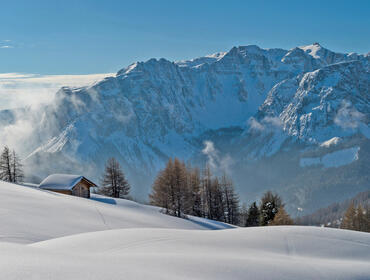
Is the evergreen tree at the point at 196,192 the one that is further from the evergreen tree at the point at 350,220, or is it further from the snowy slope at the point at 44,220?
the snowy slope at the point at 44,220

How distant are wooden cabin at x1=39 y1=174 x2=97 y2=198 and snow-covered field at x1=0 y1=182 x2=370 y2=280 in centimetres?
2719

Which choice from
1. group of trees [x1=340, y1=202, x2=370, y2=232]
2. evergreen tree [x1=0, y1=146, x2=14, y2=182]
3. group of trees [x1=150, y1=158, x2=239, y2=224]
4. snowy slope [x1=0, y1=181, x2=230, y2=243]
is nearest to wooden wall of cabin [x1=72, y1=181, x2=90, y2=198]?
group of trees [x1=150, y1=158, x2=239, y2=224]

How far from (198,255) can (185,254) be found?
32 cm

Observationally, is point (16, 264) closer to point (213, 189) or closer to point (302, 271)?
point (302, 271)

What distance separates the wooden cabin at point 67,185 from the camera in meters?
43.1

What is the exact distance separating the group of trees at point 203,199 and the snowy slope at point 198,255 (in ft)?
102

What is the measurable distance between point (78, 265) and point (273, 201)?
4785 cm

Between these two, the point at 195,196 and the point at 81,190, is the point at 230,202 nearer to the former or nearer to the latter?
the point at 195,196

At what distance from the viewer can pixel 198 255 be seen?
927 centimetres

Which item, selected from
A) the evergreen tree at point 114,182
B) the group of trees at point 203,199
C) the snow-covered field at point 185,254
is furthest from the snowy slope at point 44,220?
the evergreen tree at point 114,182

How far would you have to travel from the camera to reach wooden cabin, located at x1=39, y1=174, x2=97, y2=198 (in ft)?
141

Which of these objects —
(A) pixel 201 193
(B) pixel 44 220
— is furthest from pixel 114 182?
(B) pixel 44 220

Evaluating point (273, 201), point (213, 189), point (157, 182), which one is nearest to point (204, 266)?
point (157, 182)

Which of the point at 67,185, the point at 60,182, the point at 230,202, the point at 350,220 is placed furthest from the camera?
the point at 230,202
